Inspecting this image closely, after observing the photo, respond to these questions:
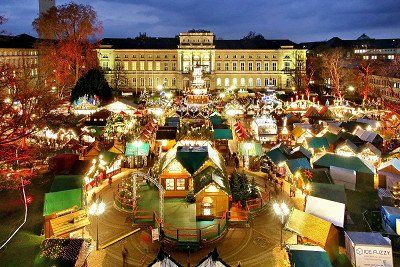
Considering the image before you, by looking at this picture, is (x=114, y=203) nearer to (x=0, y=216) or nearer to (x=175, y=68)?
(x=0, y=216)

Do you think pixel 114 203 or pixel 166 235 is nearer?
pixel 166 235

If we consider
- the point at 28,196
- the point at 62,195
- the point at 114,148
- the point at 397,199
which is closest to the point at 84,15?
the point at 114,148

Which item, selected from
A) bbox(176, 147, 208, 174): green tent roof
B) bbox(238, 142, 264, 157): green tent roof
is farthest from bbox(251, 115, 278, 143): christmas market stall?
bbox(176, 147, 208, 174): green tent roof

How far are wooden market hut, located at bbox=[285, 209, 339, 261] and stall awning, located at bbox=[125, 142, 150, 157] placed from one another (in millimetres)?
10066

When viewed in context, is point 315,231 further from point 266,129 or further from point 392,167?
point 266,129

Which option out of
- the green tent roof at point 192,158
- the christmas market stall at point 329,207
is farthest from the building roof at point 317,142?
the green tent roof at point 192,158

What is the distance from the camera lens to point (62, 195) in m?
12.3

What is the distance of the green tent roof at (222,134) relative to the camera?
22406mm

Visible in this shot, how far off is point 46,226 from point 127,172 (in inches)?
300

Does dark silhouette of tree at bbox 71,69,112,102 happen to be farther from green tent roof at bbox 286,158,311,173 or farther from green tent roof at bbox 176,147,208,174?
green tent roof at bbox 286,158,311,173

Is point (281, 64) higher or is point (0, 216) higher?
point (281, 64)

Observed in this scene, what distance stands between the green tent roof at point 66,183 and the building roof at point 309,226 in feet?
24.2

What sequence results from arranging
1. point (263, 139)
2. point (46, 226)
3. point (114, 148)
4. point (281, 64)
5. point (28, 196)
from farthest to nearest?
point (281, 64) < point (263, 139) < point (114, 148) < point (28, 196) < point (46, 226)

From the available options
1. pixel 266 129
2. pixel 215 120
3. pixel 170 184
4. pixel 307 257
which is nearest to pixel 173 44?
pixel 215 120
